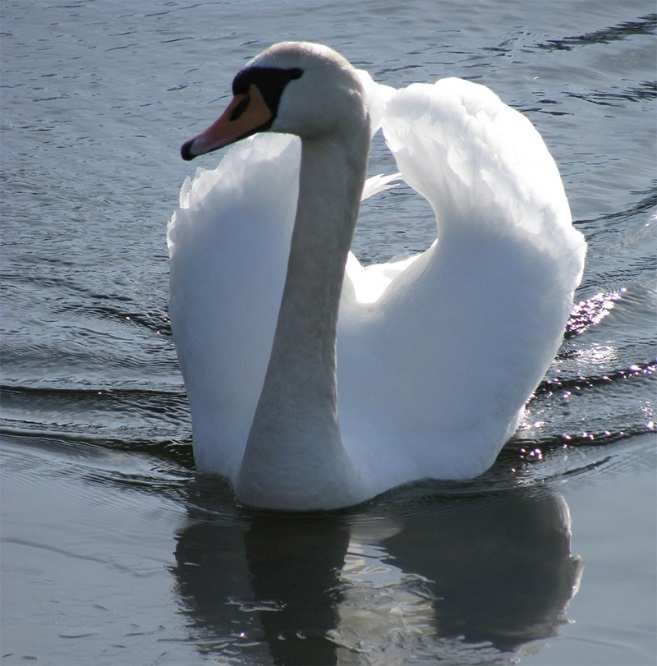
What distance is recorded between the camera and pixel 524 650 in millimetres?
5332

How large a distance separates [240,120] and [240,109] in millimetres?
38

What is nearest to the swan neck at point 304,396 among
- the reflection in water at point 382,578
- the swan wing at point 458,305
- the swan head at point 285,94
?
the reflection in water at point 382,578

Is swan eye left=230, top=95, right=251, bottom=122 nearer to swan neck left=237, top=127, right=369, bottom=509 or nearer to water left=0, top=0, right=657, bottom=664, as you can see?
swan neck left=237, top=127, right=369, bottom=509

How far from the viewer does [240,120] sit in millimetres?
5680

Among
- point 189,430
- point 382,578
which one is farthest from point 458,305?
point 382,578

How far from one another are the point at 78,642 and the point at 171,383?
2.55 metres

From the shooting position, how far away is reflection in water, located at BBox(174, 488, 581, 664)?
5.37 meters

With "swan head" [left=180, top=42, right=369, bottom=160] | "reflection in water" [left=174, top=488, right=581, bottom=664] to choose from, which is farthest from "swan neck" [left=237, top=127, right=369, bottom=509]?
"swan head" [left=180, top=42, right=369, bottom=160]

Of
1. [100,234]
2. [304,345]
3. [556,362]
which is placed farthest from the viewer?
[100,234]

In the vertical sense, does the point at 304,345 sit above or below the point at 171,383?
above

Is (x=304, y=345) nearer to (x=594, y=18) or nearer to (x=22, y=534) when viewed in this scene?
(x=22, y=534)

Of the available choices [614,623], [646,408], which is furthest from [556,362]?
[614,623]

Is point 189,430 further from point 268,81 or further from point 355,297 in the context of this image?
point 268,81

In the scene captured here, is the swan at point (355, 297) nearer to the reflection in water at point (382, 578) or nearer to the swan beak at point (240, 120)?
the swan beak at point (240, 120)
